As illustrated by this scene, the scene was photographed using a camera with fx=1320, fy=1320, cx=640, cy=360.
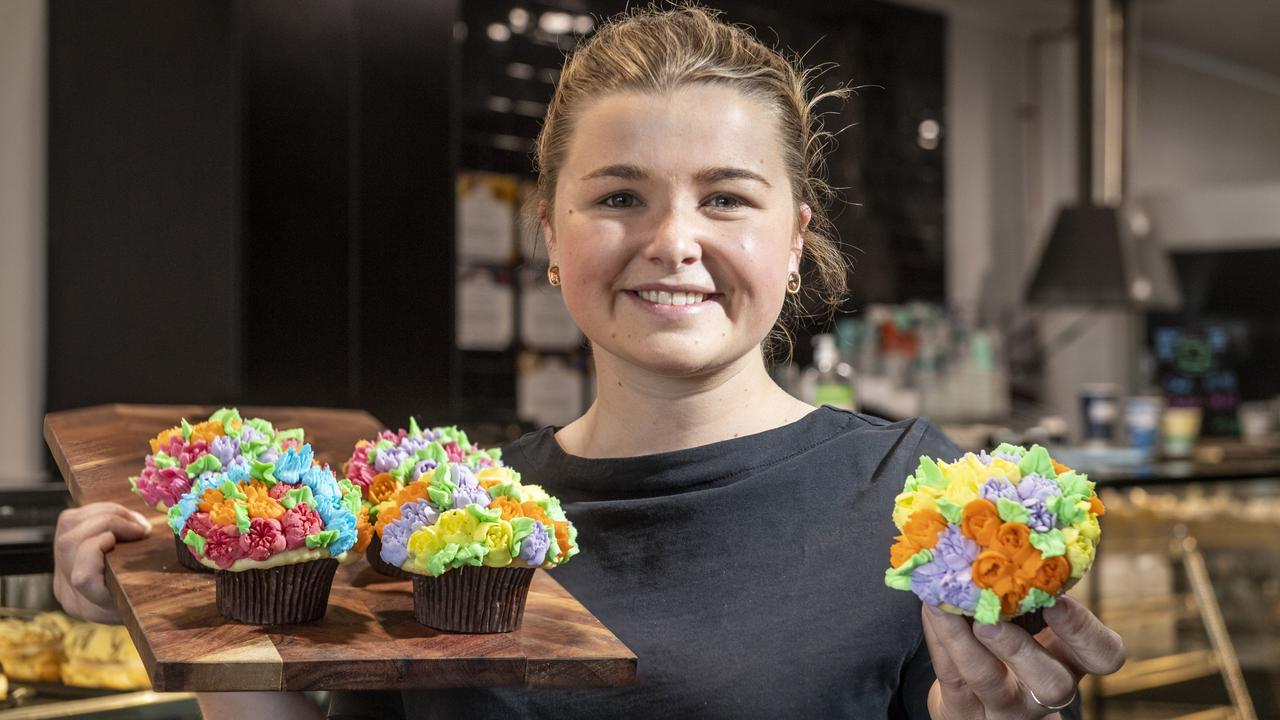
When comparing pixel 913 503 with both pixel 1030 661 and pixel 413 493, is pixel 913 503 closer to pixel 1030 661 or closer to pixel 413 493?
pixel 1030 661

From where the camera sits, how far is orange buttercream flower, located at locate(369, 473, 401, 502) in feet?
4.35

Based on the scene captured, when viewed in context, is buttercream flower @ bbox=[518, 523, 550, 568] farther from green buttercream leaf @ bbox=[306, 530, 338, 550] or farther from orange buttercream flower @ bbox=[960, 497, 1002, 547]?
orange buttercream flower @ bbox=[960, 497, 1002, 547]

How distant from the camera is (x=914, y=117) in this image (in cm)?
616

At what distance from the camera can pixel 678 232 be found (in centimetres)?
129

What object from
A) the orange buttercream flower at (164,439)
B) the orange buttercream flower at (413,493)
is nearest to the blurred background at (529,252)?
the orange buttercream flower at (164,439)

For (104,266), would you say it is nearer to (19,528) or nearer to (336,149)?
(336,149)

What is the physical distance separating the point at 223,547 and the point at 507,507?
10.0 inches

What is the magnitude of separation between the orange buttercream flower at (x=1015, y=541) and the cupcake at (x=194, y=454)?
68cm

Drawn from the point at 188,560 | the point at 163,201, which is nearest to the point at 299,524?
the point at 188,560

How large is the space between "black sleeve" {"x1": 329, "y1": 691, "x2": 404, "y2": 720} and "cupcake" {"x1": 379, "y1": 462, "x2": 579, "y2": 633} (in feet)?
0.81

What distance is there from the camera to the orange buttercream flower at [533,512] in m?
1.23

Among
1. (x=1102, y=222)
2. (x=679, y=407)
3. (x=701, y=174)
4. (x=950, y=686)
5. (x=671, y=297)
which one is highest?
(x=1102, y=222)

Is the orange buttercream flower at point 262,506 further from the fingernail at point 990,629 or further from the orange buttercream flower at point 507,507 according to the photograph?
the fingernail at point 990,629

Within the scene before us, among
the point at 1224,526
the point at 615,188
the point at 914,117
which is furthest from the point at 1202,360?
the point at 615,188
